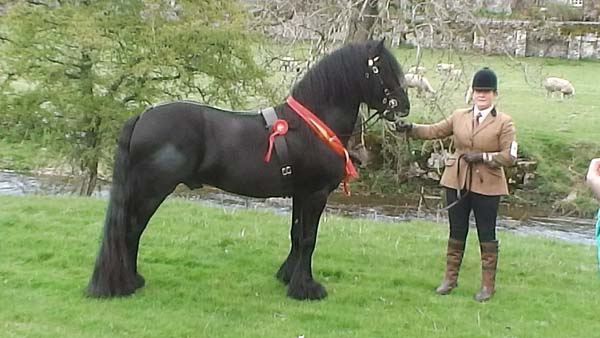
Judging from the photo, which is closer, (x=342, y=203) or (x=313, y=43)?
(x=313, y=43)

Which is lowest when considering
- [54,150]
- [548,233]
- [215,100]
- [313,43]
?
[548,233]

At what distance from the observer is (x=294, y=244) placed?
21.1ft

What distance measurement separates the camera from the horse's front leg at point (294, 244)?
6236 mm

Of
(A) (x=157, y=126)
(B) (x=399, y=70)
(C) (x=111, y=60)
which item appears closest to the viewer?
(A) (x=157, y=126)

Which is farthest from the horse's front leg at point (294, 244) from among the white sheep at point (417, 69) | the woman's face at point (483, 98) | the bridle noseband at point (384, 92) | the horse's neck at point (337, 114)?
the white sheep at point (417, 69)

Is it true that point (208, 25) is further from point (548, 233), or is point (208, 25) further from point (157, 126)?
point (157, 126)

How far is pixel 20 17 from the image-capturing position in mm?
12320

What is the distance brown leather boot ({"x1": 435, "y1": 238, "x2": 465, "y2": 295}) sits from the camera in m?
6.44

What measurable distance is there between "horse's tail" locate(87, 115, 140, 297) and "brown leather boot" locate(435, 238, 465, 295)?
97.7 inches

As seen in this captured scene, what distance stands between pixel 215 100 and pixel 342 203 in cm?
336

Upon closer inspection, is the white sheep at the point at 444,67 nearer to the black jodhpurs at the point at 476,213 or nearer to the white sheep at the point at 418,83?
the white sheep at the point at 418,83

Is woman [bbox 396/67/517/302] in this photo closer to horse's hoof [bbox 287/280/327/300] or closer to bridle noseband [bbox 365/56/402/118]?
bridle noseband [bbox 365/56/402/118]

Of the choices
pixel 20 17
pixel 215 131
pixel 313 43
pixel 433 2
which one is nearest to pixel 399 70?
pixel 215 131

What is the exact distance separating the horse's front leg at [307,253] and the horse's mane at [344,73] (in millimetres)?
773
